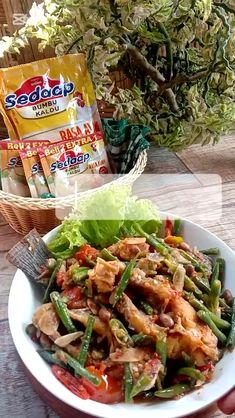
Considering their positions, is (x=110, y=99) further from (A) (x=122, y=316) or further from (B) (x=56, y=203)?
(A) (x=122, y=316)

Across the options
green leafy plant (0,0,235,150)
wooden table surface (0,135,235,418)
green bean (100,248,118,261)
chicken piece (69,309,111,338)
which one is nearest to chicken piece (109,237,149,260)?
green bean (100,248,118,261)

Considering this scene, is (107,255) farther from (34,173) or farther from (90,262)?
(34,173)

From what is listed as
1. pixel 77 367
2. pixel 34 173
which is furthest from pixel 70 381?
pixel 34 173

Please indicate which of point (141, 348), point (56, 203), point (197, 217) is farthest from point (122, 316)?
point (197, 217)

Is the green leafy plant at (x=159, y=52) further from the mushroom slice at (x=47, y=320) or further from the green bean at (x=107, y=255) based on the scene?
the mushroom slice at (x=47, y=320)

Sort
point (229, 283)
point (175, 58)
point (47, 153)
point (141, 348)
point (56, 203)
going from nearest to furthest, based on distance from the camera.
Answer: point (141, 348) → point (229, 283) → point (56, 203) → point (47, 153) → point (175, 58)

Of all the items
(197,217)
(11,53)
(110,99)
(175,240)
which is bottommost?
(197,217)

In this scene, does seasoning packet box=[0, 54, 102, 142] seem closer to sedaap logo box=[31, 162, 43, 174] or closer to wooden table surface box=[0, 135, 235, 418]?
sedaap logo box=[31, 162, 43, 174]

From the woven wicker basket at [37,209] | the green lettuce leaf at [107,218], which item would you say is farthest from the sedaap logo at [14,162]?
the green lettuce leaf at [107,218]

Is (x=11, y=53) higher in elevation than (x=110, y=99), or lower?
higher
